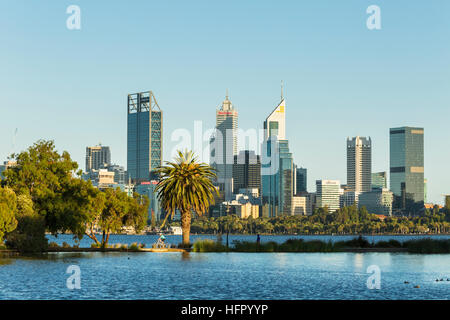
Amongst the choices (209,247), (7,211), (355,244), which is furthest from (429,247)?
(7,211)

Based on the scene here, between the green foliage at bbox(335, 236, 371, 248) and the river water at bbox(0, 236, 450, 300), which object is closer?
the river water at bbox(0, 236, 450, 300)

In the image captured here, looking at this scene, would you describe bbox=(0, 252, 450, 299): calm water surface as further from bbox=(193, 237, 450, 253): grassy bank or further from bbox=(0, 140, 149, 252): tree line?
bbox=(193, 237, 450, 253): grassy bank

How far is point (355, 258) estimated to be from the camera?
2813 inches

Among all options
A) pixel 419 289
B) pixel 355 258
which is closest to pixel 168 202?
pixel 355 258

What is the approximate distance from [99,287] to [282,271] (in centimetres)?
1831

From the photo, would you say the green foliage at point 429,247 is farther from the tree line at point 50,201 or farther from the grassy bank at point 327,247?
the tree line at point 50,201

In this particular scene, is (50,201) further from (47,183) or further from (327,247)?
(327,247)

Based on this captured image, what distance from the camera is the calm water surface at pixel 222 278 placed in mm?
40469

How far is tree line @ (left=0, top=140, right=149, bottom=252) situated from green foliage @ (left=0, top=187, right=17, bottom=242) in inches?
187

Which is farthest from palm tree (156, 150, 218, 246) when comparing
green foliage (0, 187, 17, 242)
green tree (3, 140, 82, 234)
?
green foliage (0, 187, 17, 242)

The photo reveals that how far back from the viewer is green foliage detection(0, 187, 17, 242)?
211 feet

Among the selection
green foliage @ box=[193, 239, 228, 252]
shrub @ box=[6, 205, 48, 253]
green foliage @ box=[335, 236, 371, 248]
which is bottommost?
green foliage @ box=[193, 239, 228, 252]

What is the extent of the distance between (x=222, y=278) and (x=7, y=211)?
26.1m
